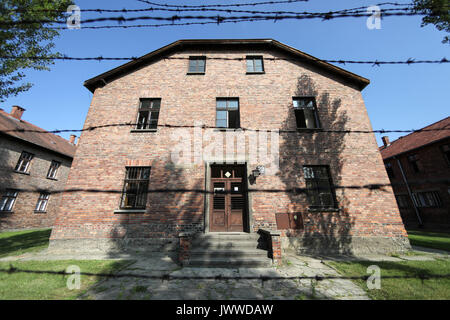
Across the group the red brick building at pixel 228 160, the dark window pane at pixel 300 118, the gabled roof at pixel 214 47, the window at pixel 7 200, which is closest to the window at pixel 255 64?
the red brick building at pixel 228 160

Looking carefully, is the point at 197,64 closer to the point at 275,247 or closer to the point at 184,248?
the point at 184,248

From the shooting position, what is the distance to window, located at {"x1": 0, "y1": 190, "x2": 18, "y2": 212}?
12.5 m

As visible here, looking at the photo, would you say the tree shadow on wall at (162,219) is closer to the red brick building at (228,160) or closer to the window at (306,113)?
the red brick building at (228,160)

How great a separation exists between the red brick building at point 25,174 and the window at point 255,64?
16.5 meters

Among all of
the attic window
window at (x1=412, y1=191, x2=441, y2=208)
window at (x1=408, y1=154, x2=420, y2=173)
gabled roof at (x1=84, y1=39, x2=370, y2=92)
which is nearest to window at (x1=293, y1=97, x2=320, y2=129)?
gabled roof at (x1=84, y1=39, x2=370, y2=92)

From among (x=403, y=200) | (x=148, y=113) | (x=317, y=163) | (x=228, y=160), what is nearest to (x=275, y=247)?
(x=228, y=160)

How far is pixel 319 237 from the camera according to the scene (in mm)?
6285

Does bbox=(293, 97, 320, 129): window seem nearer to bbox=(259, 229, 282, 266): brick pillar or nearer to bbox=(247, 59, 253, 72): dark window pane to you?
bbox=(247, 59, 253, 72): dark window pane

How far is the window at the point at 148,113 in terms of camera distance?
7987 mm

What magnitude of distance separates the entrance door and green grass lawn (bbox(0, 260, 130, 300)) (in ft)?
11.0

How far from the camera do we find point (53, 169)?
53.1ft
